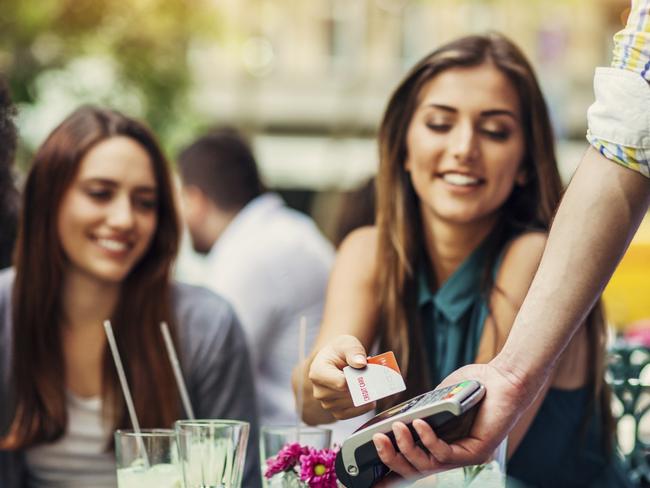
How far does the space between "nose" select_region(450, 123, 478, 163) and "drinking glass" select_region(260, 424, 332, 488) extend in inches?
36.4

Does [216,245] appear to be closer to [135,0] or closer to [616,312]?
[616,312]

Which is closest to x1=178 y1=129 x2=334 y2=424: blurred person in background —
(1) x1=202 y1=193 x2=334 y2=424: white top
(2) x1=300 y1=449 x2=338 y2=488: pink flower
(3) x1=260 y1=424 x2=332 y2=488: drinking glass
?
(1) x1=202 y1=193 x2=334 y2=424: white top

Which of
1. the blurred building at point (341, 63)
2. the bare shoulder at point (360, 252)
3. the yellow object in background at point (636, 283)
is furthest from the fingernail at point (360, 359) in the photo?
the blurred building at point (341, 63)

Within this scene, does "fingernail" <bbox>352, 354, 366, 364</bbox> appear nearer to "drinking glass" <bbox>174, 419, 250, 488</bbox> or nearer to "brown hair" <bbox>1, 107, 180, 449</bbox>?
"drinking glass" <bbox>174, 419, 250, 488</bbox>

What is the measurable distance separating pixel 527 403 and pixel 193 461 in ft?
1.82

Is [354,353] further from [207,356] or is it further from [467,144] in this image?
[207,356]

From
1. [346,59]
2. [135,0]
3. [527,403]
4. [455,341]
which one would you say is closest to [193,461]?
[527,403]

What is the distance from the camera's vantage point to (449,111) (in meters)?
2.79

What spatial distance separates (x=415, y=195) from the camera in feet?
9.66

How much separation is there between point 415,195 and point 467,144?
265 millimetres

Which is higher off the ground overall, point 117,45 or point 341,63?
point 117,45

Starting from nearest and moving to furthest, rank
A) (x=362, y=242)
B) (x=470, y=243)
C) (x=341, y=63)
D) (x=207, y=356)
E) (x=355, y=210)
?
1. (x=470, y=243)
2. (x=362, y=242)
3. (x=207, y=356)
4. (x=355, y=210)
5. (x=341, y=63)

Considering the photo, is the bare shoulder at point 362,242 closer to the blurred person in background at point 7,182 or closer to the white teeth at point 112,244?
the white teeth at point 112,244

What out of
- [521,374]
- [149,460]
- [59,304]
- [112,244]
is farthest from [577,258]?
[59,304]
